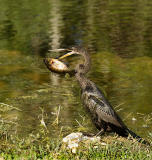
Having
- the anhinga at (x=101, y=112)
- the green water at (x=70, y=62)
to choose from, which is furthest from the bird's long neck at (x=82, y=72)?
the green water at (x=70, y=62)

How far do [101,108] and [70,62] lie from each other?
22.1 feet

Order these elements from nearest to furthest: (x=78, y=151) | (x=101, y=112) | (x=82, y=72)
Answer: (x=78, y=151)
(x=101, y=112)
(x=82, y=72)

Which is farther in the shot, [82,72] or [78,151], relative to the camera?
[82,72]

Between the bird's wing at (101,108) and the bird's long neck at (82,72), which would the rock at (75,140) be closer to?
the bird's wing at (101,108)

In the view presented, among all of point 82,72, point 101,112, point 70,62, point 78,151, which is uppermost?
point 82,72

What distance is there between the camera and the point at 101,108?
7.05 metres

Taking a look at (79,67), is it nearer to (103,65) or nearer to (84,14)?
(103,65)

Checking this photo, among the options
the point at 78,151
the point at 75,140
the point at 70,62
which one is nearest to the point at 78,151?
the point at 78,151

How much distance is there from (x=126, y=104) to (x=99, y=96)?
279cm

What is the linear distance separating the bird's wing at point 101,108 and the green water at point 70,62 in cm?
52

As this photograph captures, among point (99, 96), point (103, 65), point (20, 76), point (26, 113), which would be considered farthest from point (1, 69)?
point (99, 96)

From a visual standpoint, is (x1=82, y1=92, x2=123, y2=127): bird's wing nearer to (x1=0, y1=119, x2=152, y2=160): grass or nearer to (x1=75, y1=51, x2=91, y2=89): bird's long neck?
(x1=75, y1=51, x2=91, y2=89): bird's long neck

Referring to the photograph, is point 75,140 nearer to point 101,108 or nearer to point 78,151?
point 78,151

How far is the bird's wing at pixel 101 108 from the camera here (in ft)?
22.8
